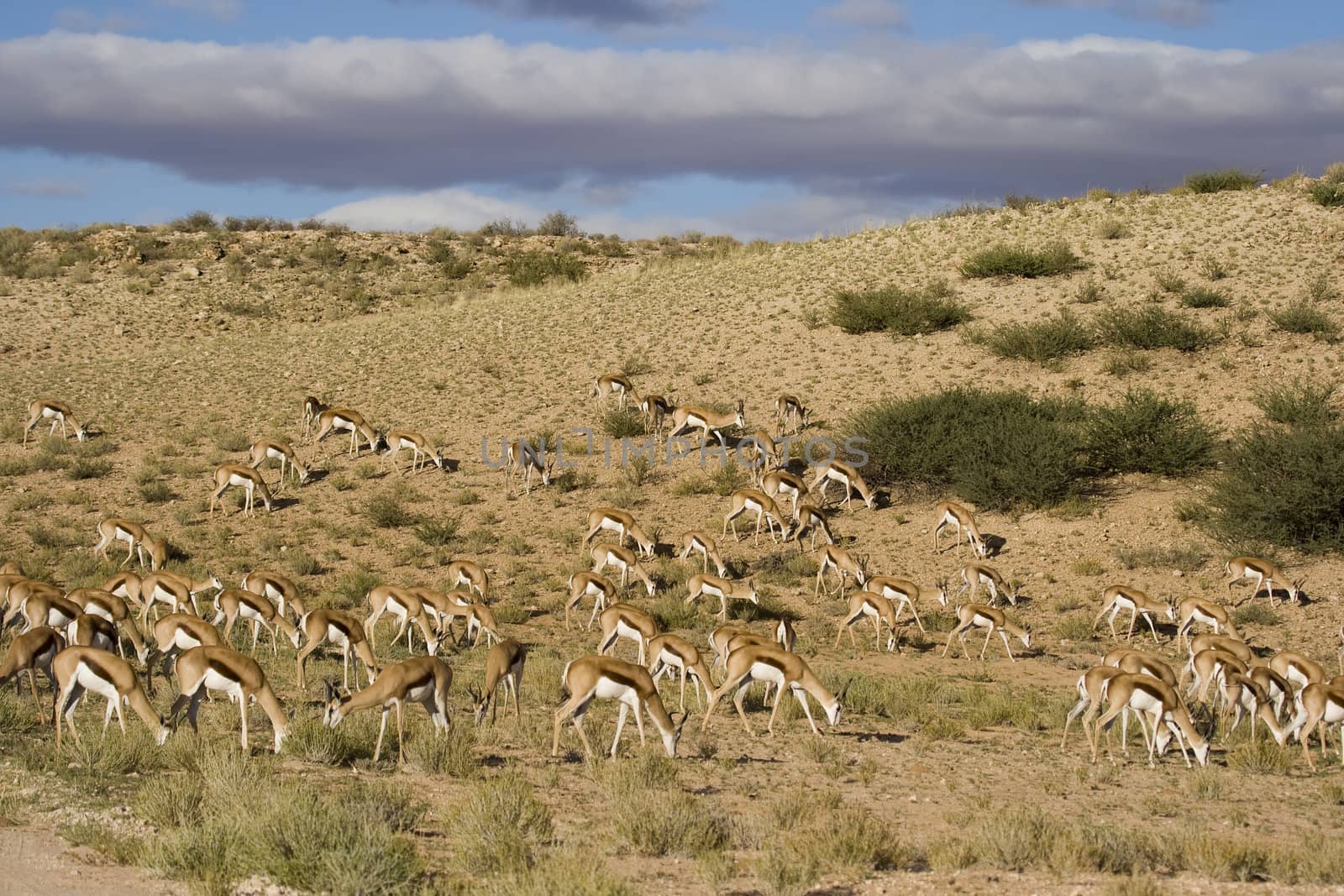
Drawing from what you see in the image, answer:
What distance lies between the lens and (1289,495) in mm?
20438

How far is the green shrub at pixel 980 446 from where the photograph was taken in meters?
22.7

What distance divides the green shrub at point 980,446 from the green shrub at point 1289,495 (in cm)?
287

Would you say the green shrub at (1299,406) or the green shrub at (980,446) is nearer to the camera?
the green shrub at (980,446)

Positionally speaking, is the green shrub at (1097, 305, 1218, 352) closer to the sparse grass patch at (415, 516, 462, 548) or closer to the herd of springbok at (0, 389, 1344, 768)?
the herd of springbok at (0, 389, 1344, 768)

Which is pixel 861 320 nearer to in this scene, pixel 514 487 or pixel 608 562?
pixel 514 487

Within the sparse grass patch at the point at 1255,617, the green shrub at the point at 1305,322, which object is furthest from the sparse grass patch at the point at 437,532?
the green shrub at the point at 1305,322

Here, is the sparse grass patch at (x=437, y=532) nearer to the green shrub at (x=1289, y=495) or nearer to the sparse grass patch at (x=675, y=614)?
the sparse grass patch at (x=675, y=614)

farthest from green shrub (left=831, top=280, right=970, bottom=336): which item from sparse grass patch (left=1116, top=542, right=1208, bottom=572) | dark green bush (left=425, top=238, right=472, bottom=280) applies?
dark green bush (left=425, top=238, right=472, bottom=280)

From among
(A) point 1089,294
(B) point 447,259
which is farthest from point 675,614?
(B) point 447,259

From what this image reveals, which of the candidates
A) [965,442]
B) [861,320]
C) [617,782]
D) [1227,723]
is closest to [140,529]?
[617,782]

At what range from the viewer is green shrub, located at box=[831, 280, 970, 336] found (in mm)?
32875

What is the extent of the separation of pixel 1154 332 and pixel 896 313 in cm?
672

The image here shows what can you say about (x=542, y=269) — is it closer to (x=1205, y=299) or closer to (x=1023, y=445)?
(x=1205, y=299)

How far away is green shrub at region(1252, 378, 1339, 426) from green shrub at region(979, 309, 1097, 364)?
5.09 meters
